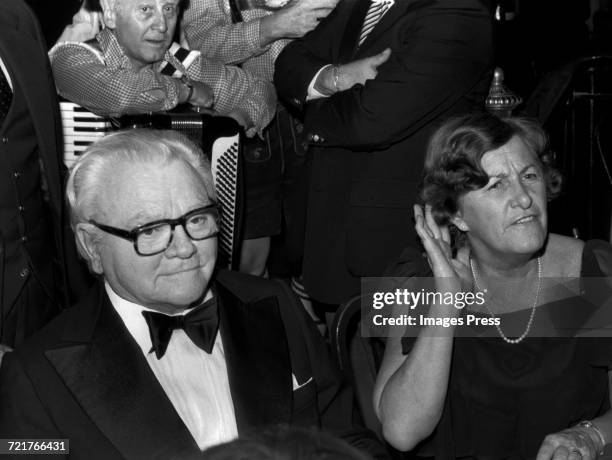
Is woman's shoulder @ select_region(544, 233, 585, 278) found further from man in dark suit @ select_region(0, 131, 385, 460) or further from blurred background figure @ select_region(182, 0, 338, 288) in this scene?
blurred background figure @ select_region(182, 0, 338, 288)

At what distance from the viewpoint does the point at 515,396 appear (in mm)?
2428

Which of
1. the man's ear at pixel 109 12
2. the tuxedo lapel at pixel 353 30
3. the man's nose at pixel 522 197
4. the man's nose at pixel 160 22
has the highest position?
the man's ear at pixel 109 12

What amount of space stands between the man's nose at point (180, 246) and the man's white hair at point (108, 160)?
0.47 ft

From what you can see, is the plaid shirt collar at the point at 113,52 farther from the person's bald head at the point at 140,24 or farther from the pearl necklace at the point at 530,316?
the pearl necklace at the point at 530,316

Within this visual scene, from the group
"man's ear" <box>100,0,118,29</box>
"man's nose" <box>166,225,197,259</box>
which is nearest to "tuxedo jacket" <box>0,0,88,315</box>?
"man's ear" <box>100,0,118,29</box>

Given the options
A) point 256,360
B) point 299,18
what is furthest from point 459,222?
point 299,18

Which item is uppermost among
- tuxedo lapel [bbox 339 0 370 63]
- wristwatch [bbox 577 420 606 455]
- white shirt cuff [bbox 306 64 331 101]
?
tuxedo lapel [bbox 339 0 370 63]

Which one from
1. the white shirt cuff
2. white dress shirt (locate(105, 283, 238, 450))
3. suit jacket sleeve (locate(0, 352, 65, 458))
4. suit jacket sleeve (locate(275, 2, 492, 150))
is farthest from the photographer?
the white shirt cuff

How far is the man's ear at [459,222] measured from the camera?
2.61 metres

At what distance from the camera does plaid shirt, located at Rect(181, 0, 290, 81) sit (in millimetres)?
3373

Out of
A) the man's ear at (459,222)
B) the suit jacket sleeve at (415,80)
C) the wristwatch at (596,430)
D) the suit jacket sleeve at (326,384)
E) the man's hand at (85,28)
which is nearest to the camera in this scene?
the suit jacket sleeve at (326,384)

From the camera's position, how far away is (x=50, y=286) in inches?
107

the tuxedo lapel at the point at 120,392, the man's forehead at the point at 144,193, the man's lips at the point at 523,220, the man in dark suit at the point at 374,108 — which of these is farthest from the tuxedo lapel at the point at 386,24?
the tuxedo lapel at the point at 120,392

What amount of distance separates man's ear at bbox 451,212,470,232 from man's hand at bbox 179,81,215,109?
3.31ft
